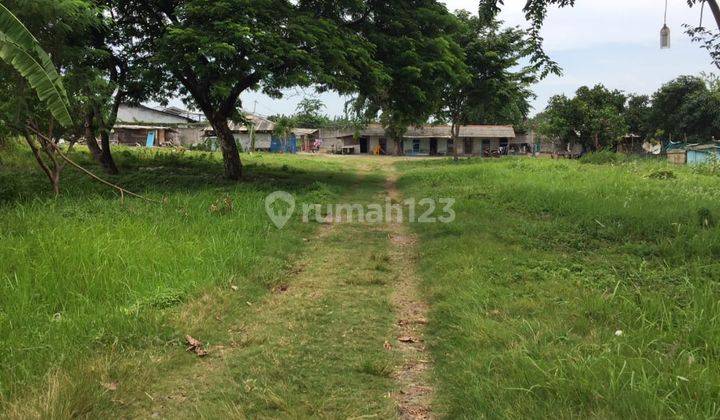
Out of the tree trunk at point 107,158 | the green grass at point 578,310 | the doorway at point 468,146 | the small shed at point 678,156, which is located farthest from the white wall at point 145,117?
the green grass at point 578,310

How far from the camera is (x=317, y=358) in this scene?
395cm

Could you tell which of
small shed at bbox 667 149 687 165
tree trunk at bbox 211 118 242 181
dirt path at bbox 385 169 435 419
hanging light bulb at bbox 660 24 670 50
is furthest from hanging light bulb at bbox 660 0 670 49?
small shed at bbox 667 149 687 165

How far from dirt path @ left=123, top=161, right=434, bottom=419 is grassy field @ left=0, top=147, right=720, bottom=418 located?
2 cm

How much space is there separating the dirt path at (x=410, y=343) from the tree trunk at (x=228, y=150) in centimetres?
896

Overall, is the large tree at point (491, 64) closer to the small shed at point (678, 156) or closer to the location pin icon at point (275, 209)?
the small shed at point (678, 156)

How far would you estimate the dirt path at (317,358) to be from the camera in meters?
3.26

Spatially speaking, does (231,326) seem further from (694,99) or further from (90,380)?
(694,99)

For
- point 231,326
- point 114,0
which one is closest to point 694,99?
point 114,0

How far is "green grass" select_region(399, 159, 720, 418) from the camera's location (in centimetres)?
293

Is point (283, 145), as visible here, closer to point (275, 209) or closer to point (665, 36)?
point (275, 209)

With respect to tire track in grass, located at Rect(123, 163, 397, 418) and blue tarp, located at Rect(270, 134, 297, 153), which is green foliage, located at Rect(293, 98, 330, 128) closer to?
blue tarp, located at Rect(270, 134, 297, 153)

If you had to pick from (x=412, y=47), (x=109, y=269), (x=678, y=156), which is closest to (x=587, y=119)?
(x=678, y=156)

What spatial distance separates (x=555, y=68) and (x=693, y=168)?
1430 cm

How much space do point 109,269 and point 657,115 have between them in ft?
158
